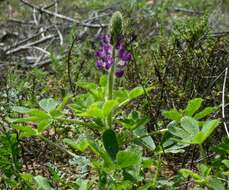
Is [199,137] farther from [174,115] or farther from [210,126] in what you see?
[174,115]

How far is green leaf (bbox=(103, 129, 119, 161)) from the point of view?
1757 millimetres

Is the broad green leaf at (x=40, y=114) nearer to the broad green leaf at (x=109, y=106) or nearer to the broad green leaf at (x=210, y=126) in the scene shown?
the broad green leaf at (x=109, y=106)

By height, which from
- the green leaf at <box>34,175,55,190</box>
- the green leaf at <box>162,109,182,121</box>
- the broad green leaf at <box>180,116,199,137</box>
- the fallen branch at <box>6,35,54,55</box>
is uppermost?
the green leaf at <box>162,109,182,121</box>

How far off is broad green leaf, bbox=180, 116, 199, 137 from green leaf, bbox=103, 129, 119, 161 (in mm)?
240

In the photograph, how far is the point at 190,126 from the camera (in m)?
1.77

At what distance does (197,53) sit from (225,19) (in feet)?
8.37

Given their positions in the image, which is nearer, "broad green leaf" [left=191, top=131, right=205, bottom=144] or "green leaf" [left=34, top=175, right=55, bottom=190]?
"broad green leaf" [left=191, top=131, right=205, bottom=144]

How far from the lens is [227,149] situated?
1.92 metres

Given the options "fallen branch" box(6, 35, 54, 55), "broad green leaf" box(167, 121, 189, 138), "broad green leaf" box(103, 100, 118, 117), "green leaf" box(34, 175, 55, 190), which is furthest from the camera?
"fallen branch" box(6, 35, 54, 55)

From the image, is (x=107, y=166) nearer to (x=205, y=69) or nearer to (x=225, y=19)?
(x=205, y=69)

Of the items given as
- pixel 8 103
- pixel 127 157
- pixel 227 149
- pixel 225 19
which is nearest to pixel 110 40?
pixel 127 157

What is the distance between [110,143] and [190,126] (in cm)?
28

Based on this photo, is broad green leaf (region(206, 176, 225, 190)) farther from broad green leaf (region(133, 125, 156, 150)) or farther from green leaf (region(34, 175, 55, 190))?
green leaf (region(34, 175, 55, 190))

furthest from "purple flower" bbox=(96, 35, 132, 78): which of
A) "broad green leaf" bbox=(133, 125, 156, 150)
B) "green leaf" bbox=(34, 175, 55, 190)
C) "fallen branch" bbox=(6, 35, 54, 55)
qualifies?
"fallen branch" bbox=(6, 35, 54, 55)
